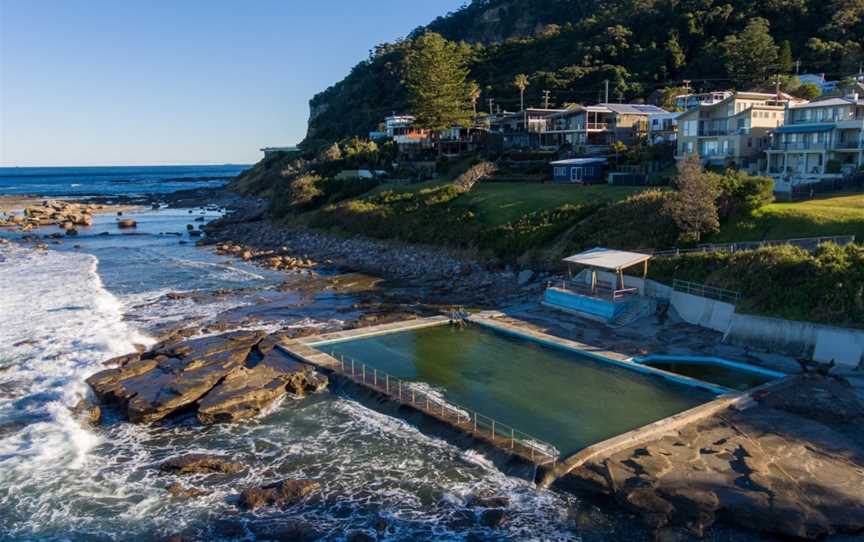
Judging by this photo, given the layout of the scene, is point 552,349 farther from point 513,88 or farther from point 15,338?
point 513,88

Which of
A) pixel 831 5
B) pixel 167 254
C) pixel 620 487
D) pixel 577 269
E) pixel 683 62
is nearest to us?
pixel 620 487

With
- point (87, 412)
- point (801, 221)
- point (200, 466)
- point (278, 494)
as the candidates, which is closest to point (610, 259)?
point (801, 221)

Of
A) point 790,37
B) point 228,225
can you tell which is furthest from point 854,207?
point 790,37

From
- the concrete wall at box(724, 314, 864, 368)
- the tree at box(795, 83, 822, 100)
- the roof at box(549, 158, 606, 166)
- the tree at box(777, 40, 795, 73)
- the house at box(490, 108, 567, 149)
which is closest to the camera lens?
the concrete wall at box(724, 314, 864, 368)

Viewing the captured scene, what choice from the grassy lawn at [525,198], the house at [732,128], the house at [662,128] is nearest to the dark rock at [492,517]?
the grassy lawn at [525,198]

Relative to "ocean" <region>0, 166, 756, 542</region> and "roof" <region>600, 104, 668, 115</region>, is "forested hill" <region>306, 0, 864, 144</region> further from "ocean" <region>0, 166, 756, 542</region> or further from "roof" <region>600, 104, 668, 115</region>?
"ocean" <region>0, 166, 756, 542</region>

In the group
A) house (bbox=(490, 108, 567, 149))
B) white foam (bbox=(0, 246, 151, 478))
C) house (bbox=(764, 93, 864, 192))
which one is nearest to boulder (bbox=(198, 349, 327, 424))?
white foam (bbox=(0, 246, 151, 478))
